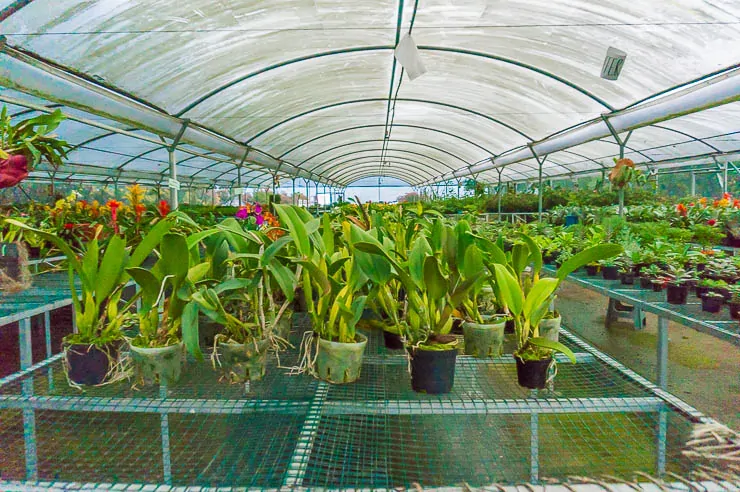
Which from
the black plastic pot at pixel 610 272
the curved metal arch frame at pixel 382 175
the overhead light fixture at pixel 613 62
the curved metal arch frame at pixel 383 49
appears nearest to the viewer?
the black plastic pot at pixel 610 272

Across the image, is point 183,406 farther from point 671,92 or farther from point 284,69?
point 671,92

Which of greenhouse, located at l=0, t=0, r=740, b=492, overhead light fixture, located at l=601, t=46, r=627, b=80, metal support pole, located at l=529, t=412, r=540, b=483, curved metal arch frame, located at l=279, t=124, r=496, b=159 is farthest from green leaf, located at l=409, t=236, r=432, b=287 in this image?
curved metal arch frame, located at l=279, t=124, r=496, b=159

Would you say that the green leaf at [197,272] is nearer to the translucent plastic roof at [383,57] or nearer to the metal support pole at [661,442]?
the metal support pole at [661,442]

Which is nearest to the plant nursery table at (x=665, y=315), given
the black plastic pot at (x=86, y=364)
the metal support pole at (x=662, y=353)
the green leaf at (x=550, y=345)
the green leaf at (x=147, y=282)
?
the metal support pole at (x=662, y=353)

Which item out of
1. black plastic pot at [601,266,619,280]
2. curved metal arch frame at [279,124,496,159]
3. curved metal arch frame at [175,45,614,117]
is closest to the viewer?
black plastic pot at [601,266,619,280]

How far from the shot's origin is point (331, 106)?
24.1 feet

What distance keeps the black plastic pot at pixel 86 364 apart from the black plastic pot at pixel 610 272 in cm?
306

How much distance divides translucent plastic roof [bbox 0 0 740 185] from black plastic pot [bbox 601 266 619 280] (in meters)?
1.80

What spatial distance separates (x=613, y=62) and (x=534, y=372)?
Answer: 3353 mm

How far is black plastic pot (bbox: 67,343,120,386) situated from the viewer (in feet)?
4.14

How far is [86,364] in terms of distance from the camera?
1.26 metres

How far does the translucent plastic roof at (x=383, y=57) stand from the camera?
3326mm

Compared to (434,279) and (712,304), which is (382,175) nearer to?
(712,304)

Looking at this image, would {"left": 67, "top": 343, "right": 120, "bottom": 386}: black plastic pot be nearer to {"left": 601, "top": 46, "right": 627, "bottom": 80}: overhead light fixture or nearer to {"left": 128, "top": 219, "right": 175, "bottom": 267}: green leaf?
{"left": 128, "top": 219, "right": 175, "bottom": 267}: green leaf
